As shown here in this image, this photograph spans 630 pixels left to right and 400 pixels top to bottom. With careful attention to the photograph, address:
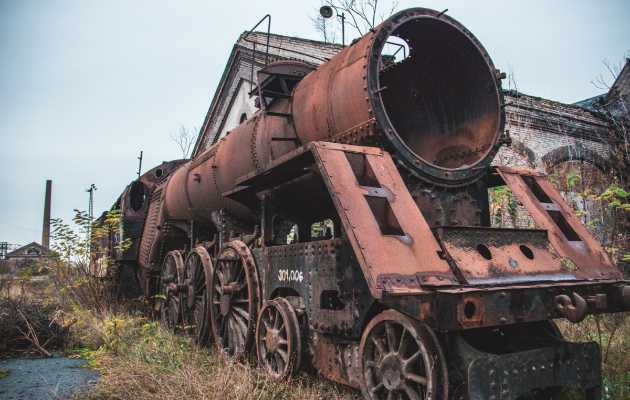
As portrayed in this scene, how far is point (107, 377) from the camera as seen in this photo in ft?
15.8

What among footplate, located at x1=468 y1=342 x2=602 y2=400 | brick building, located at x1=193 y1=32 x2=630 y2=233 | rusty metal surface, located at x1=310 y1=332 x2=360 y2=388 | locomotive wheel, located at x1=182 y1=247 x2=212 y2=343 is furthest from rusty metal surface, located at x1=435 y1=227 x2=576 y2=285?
brick building, located at x1=193 y1=32 x2=630 y2=233

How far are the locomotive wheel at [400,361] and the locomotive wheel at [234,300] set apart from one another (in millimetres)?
2055

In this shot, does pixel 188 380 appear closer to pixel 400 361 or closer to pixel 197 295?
pixel 400 361

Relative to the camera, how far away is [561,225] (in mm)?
3943

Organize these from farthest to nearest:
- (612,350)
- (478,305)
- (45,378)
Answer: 1. (45,378)
2. (612,350)
3. (478,305)

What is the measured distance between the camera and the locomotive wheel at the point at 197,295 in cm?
641

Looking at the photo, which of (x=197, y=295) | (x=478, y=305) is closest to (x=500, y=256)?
(x=478, y=305)

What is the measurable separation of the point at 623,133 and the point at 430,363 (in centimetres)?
1369

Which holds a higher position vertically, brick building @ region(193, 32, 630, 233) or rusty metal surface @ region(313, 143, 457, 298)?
brick building @ region(193, 32, 630, 233)

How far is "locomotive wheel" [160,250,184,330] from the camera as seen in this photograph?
7500mm

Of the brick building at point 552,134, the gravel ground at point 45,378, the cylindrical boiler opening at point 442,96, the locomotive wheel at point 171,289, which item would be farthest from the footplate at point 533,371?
the brick building at point 552,134

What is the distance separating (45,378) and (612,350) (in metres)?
6.18

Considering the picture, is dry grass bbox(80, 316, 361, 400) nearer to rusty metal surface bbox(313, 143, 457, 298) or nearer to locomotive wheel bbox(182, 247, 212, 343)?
locomotive wheel bbox(182, 247, 212, 343)

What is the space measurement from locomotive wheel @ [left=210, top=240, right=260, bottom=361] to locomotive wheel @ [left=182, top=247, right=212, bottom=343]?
369 mm
